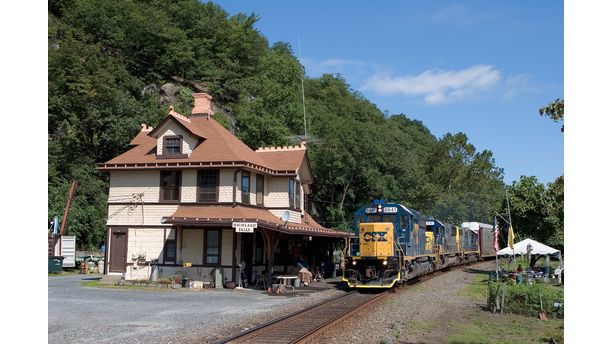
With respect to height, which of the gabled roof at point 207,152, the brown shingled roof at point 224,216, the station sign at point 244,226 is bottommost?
the station sign at point 244,226

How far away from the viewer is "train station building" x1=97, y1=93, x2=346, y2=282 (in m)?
23.9

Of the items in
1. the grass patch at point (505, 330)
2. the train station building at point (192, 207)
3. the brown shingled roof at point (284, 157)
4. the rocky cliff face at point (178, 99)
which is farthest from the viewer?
the rocky cliff face at point (178, 99)

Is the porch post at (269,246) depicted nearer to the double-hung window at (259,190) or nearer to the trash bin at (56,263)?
the double-hung window at (259,190)

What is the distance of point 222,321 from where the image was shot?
45.8 feet

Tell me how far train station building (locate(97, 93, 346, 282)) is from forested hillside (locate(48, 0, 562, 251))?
1581 cm

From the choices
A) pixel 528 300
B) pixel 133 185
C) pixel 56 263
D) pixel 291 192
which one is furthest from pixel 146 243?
pixel 528 300

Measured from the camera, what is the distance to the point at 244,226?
2122 cm

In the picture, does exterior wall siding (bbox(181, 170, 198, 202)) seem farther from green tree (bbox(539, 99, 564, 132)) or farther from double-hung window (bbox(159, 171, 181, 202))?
green tree (bbox(539, 99, 564, 132))

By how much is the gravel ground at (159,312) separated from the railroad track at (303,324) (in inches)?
24.3

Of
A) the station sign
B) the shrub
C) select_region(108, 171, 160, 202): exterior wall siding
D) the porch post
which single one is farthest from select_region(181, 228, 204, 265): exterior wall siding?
the shrub

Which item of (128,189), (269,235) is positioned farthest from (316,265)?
(128,189)

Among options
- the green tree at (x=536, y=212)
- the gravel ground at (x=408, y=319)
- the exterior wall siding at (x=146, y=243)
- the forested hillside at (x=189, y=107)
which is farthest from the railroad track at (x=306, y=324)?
the forested hillside at (x=189, y=107)

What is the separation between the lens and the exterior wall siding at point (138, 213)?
25.2 m

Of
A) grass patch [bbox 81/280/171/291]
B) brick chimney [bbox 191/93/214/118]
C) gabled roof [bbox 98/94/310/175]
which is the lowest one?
grass patch [bbox 81/280/171/291]
